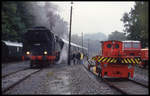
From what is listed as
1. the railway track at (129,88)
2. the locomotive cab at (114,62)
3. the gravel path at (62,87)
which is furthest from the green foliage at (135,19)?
the locomotive cab at (114,62)

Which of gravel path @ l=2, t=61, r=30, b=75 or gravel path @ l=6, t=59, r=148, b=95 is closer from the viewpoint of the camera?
gravel path @ l=6, t=59, r=148, b=95

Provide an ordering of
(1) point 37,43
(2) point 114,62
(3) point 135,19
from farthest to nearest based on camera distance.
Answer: (1) point 37,43 → (2) point 114,62 → (3) point 135,19

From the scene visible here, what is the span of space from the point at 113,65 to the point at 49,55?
31.5 ft

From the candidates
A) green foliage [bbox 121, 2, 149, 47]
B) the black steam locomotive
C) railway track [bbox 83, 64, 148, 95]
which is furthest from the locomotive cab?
the black steam locomotive

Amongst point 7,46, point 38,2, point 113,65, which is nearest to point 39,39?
point 7,46

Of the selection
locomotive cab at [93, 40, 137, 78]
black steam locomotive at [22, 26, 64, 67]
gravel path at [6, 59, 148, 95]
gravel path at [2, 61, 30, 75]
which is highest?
black steam locomotive at [22, 26, 64, 67]

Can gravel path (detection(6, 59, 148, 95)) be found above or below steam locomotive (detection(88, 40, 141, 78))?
below

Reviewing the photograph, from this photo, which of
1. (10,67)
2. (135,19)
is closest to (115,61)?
(135,19)

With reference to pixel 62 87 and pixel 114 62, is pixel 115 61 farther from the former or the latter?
pixel 62 87

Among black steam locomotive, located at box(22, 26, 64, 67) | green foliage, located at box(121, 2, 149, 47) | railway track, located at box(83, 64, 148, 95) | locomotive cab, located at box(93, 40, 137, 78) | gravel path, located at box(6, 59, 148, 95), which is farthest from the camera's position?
black steam locomotive, located at box(22, 26, 64, 67)

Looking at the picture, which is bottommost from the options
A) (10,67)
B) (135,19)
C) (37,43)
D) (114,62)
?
(10,67)

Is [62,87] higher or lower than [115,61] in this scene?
lower

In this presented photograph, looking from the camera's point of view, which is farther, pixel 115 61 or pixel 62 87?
pixel 115 61

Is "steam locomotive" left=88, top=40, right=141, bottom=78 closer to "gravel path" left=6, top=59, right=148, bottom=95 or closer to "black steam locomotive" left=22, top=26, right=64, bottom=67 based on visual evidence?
"gravel path" left=6, top=59, right=148, bottom=95
